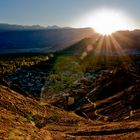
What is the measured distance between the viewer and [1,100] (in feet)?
86.7

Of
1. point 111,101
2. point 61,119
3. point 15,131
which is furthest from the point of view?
point 111,101

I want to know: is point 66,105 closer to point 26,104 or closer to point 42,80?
point 26,104

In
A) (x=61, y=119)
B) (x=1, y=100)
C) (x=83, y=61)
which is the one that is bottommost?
(x=83, y=61)

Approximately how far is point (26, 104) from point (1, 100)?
11.3ft

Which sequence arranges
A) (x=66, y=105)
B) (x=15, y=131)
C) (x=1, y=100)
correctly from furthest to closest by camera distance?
(x=66, y=105) → (x=1, y=100) → (x=15, y=131)

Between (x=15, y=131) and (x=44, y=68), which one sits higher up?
(x=15, y=131)

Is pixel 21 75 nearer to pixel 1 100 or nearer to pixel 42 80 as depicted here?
pixel 42 80

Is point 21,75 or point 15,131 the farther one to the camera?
point 21,75

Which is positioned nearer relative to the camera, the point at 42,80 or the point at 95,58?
the point at 42,80

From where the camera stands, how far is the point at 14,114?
24.8 meters

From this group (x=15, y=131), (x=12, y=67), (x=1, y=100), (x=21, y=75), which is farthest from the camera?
(x=12, y=67)

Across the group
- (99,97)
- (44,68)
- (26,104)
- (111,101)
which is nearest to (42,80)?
(44,68)

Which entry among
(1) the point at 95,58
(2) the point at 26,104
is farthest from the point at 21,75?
(2) the point at 26,104

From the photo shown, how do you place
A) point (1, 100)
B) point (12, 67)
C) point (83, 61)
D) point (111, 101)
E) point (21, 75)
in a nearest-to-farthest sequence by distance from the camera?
point (1, 100) → point (111, 101) → point (21, 75) → point (12, 67) → point (83, 61)
